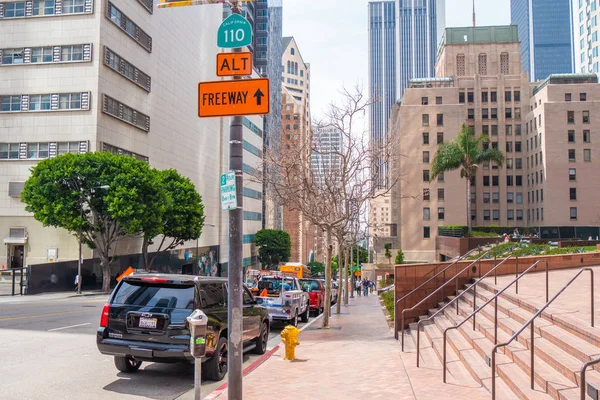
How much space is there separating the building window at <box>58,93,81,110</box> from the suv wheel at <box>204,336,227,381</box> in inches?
1624

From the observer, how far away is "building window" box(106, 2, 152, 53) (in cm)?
4831

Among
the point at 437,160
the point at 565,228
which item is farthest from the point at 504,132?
the point at 437,160

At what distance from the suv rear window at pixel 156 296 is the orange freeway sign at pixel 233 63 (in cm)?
375

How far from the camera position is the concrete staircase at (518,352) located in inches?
286

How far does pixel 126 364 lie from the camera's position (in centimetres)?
1015

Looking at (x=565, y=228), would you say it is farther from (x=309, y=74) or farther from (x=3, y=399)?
(x=309, y=74)

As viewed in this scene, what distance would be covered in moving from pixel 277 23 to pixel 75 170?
103284 mm

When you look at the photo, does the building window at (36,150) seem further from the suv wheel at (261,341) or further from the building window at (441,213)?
the building window at (441,213)

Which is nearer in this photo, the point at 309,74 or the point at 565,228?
the point at 565,228

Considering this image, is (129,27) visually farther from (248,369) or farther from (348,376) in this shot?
(348,376)

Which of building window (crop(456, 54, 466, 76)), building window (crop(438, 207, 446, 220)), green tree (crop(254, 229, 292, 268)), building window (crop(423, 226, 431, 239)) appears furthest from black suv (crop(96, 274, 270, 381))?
building window (crop(456, 54, 466, 76))

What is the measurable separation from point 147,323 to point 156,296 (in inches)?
18.9

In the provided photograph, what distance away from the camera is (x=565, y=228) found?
71.1 metres

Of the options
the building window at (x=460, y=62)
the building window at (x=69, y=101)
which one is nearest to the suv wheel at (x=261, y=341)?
the building window at (x=69, y=101)
